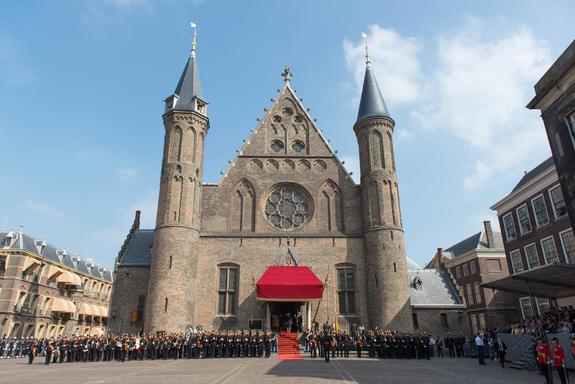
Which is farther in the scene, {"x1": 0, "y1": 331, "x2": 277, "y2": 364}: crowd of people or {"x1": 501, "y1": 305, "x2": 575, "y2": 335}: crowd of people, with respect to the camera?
{"x1": 0, "y1": 331, "x2": 277, "y2": 364}: crowd of people

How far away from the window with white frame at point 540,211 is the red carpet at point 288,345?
58.3ft

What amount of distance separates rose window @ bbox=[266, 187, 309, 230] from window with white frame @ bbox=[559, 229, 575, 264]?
625 inches

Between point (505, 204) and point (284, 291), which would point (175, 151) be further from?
point (505, 204)

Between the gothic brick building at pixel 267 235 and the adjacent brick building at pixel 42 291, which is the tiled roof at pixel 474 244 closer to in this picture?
the gothic brick building at pixel 267 235

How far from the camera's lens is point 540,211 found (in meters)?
26.1

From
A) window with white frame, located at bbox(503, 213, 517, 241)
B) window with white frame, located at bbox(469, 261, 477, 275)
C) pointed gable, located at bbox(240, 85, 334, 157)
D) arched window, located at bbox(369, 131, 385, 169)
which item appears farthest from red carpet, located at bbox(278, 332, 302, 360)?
window with white frame, located at bbox(469, 261, 477, 275)

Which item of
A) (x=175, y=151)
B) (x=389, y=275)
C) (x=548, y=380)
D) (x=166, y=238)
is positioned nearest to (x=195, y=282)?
(x=166, y=238)

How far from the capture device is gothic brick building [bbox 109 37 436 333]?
79.3 feet

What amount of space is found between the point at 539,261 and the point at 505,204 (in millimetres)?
5374

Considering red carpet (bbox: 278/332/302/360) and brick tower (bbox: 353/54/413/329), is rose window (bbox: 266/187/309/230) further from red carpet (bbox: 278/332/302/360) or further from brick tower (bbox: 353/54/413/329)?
red carpet (bbox: 278/332/302/360)

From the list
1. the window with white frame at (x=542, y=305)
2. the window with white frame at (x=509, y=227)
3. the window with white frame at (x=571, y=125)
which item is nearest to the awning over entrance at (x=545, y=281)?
the window with white frame at (x=571, y=125)

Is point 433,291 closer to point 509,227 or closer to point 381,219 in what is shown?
point 381,219

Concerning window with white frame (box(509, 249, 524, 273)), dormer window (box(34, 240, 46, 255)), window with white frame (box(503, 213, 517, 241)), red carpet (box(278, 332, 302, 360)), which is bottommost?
red carpet (box(278, 332, 302, 360))

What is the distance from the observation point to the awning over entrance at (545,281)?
46.6 ft
